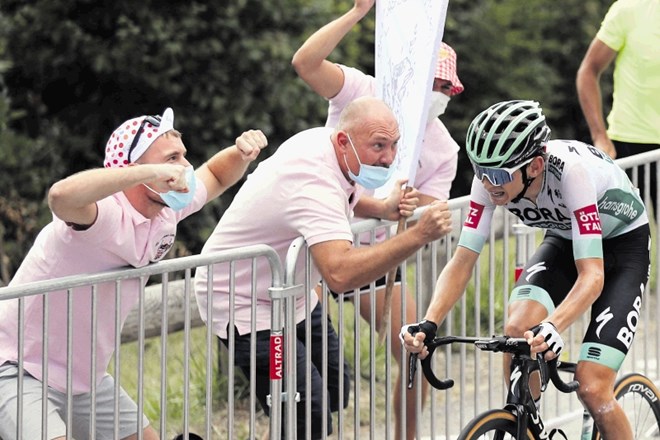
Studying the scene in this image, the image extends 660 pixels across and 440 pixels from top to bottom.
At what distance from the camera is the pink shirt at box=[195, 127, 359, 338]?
5.47m

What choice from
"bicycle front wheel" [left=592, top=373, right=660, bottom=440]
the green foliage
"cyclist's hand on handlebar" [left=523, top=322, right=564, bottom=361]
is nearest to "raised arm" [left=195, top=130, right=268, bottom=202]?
"cyclist's hand on handlebar" [left=523, top=322, right=564, bottom=361]

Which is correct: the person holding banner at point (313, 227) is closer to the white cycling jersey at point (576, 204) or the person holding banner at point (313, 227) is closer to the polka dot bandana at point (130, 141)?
the white cycling jersey at point (576, 204)

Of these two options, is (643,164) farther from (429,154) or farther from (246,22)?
(246,22)

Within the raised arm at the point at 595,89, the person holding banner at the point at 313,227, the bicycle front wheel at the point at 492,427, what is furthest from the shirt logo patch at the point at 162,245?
the raised arm at the point at 595,89

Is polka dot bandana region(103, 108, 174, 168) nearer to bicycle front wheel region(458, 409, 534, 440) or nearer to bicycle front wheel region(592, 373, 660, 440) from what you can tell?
bicycle front wheel region(458, 409, 534, 440)

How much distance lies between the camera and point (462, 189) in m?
14.3

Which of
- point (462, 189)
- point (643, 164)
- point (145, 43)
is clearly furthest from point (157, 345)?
point (462, 189)

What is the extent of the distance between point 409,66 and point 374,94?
0.51 m

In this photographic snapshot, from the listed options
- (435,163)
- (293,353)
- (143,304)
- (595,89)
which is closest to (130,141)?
(143,304)

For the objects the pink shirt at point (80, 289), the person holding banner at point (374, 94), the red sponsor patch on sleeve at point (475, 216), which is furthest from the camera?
the person holding banner at point (374, 94)

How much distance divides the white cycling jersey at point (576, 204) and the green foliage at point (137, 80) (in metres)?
4.33

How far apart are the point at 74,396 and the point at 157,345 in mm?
3960

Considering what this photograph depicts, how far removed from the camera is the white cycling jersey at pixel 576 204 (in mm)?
5439

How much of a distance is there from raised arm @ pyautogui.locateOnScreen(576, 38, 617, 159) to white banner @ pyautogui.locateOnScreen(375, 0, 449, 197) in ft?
7.33
